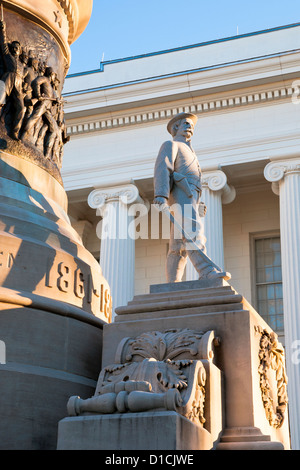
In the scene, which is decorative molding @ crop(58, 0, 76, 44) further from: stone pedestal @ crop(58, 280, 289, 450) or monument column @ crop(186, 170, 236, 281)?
monument column @ crop(186, 170, 236, 281)

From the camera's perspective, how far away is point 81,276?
22.4 feet

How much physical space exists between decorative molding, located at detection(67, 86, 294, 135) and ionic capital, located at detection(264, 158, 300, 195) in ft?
7.56

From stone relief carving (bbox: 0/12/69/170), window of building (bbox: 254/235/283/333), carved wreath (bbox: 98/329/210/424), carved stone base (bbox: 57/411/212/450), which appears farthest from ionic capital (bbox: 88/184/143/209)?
carved stone base (bbox: 57/411/212/450)

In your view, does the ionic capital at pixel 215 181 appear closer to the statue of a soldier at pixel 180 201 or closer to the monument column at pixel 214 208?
the monument column at pixel 214 208

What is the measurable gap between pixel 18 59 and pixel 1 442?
4.03 m

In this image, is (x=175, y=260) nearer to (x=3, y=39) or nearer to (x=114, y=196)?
(x=3, y=39)

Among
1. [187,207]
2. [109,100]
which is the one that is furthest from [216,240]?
[187,207]

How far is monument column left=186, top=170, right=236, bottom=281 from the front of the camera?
78.3 feet

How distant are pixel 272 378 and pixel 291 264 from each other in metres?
15.8

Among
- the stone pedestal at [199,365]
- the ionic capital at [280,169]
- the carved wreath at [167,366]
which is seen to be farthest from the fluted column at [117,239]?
the carved wreath at [167,366]

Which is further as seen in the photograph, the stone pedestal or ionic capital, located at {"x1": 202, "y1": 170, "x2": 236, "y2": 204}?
ionic capital, located at {"x1": 202, "y1": 170, "x2": 236, "y2": 204}

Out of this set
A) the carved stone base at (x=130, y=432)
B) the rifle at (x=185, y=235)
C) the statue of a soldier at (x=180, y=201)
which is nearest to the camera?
the carved stone base at (x=130, y=432)

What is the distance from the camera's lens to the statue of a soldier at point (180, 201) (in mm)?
7371

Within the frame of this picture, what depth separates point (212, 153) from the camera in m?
25.4
